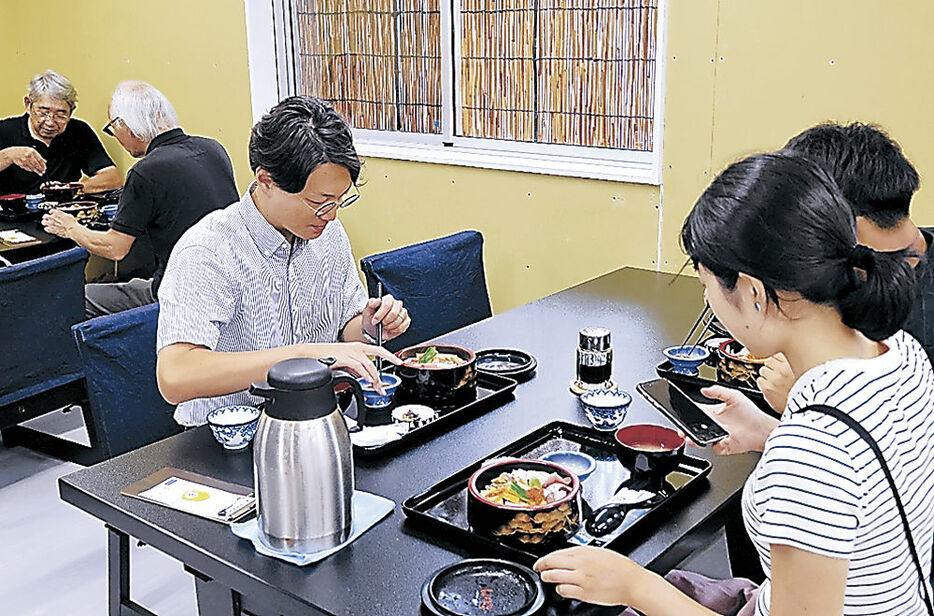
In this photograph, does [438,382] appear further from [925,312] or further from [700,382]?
[925,312]

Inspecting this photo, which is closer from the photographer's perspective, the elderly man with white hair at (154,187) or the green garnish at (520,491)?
the green garnish at (520,491)

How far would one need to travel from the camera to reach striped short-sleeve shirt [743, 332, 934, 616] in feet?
3.39

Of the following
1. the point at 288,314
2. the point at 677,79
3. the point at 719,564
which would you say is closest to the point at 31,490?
the point at 288,314

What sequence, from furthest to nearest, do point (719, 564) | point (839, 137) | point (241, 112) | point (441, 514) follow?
point (241, 112), point (719, 564), point (839, 137), point (441, 514)

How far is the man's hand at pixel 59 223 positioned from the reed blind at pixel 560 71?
1.49 metres

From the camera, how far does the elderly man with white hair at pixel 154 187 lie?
3217mm

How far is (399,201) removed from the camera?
374 cm

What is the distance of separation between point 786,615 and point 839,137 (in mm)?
1002

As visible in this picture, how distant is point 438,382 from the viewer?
181cm

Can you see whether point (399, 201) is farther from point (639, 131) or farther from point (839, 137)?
point (839, 137)

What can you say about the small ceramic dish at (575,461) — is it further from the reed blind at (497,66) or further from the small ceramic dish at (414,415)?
the reed blind at (497,66)

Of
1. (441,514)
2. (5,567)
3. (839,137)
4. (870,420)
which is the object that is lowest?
(5,567)

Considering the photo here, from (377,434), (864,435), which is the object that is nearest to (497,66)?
(377,434)

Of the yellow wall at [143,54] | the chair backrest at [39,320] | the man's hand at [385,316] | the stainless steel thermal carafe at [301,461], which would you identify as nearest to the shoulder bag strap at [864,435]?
the stainless steel thermal carafe at [301,461]
